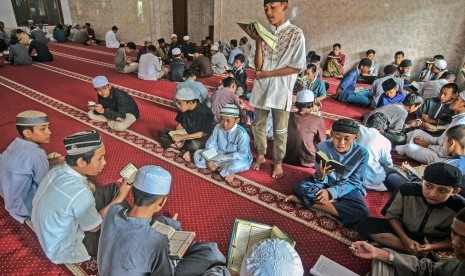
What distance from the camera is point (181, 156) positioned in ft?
9.96

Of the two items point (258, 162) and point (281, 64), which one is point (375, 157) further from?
point (281, 64)

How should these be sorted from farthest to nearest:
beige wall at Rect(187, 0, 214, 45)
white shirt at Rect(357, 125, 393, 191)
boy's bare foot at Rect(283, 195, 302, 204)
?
1. beige wall at Rect(187, 0, 214, 45)
2. white shirt at Rect(357, 125, 393, 191)
3. boy's bare foot at Rect(283, 195, 302, 204)

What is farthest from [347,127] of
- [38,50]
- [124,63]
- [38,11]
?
[38,11]

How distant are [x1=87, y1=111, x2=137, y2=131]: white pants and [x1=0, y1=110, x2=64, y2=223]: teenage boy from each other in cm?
154

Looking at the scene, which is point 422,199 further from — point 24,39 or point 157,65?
point 24,39

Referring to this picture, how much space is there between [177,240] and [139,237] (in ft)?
1.48

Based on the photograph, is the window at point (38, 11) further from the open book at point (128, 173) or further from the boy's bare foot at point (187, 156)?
the open book at point (128, 173)

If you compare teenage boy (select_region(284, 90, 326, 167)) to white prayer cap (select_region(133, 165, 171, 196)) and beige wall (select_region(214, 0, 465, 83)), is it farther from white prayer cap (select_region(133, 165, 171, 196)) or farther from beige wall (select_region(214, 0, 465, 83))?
beige wall (select_region(214, 0, 465, 83))

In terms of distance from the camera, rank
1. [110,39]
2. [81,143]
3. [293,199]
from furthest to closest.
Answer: [110,39] < [293,199] < [81,143]

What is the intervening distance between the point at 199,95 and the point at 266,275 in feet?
11.3

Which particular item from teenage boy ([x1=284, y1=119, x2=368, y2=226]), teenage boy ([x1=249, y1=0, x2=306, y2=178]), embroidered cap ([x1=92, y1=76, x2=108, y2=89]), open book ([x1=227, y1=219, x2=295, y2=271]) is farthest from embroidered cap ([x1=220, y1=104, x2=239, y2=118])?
embroidered cap ([x1=92, y1=76, x2=108, y2=89])

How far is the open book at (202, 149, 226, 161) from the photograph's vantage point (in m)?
2.65

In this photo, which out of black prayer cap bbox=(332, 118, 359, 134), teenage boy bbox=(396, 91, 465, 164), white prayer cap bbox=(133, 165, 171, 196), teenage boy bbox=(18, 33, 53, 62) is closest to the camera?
white prayer cap bbox=(133, 165, 171, 196)

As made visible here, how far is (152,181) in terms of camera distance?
1232 mm
